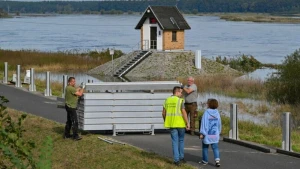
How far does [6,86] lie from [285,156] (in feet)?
61.5

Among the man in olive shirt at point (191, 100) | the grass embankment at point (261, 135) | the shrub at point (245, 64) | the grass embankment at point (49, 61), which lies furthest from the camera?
the shrub at point (245, 64)

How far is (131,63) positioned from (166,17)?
5.43 metres

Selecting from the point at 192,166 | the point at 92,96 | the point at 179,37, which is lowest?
the point at 192,166

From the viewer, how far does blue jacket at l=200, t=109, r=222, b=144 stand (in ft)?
43.6

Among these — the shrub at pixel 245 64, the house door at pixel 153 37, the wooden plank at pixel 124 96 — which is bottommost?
the wooden plank at pixel 124 96

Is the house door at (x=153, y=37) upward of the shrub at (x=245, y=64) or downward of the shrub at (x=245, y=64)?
upward

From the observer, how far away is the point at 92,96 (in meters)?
17.0

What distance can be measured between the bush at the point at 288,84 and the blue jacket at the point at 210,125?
70.1ft

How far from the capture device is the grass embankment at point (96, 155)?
45.1 ft

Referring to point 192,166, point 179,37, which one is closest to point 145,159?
point 192,166

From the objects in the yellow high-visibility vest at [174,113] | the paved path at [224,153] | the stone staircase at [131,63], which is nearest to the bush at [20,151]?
the yellow high-visibility vest at [174,113]

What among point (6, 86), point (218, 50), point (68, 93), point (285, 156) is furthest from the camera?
point (218, 50)

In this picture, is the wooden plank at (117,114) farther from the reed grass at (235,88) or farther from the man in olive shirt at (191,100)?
the reed grass at (235,88)

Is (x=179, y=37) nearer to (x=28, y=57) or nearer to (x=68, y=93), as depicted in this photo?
(x=28, y=57)
